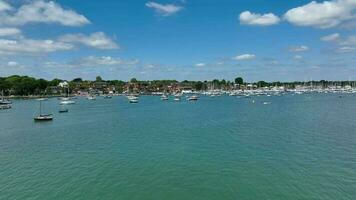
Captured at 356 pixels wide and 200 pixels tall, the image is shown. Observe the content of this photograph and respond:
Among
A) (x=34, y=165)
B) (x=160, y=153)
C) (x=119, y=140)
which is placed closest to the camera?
(x=34, y=165)

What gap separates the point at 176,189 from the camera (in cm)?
2919

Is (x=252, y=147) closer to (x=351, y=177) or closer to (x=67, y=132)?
(x=351, y=177)

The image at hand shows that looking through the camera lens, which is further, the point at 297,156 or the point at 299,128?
the point at 299,128

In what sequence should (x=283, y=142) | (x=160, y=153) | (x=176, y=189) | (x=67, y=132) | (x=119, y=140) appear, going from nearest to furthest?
1. (x=176, y=189)
2. (x=160, y=153)
3. (x=283, y=142)
4. (x=119, y=140)
5. (x=67, y=132)

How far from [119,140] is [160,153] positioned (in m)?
13.5

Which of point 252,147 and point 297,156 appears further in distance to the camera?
point 252,147

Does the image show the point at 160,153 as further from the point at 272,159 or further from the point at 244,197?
the point at 244,197

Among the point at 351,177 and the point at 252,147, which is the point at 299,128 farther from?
the point at 351,177

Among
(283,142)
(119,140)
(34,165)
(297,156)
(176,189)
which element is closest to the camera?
(176,189)

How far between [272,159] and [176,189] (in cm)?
1480

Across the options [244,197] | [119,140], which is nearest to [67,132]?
[119,140]

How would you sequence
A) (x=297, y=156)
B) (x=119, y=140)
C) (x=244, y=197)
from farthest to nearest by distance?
(x=119, y=140)
(x=297, y=156)
(x=244, y=197)

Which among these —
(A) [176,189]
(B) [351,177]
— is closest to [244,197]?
(A) [176,189]

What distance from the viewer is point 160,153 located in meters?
43.8
